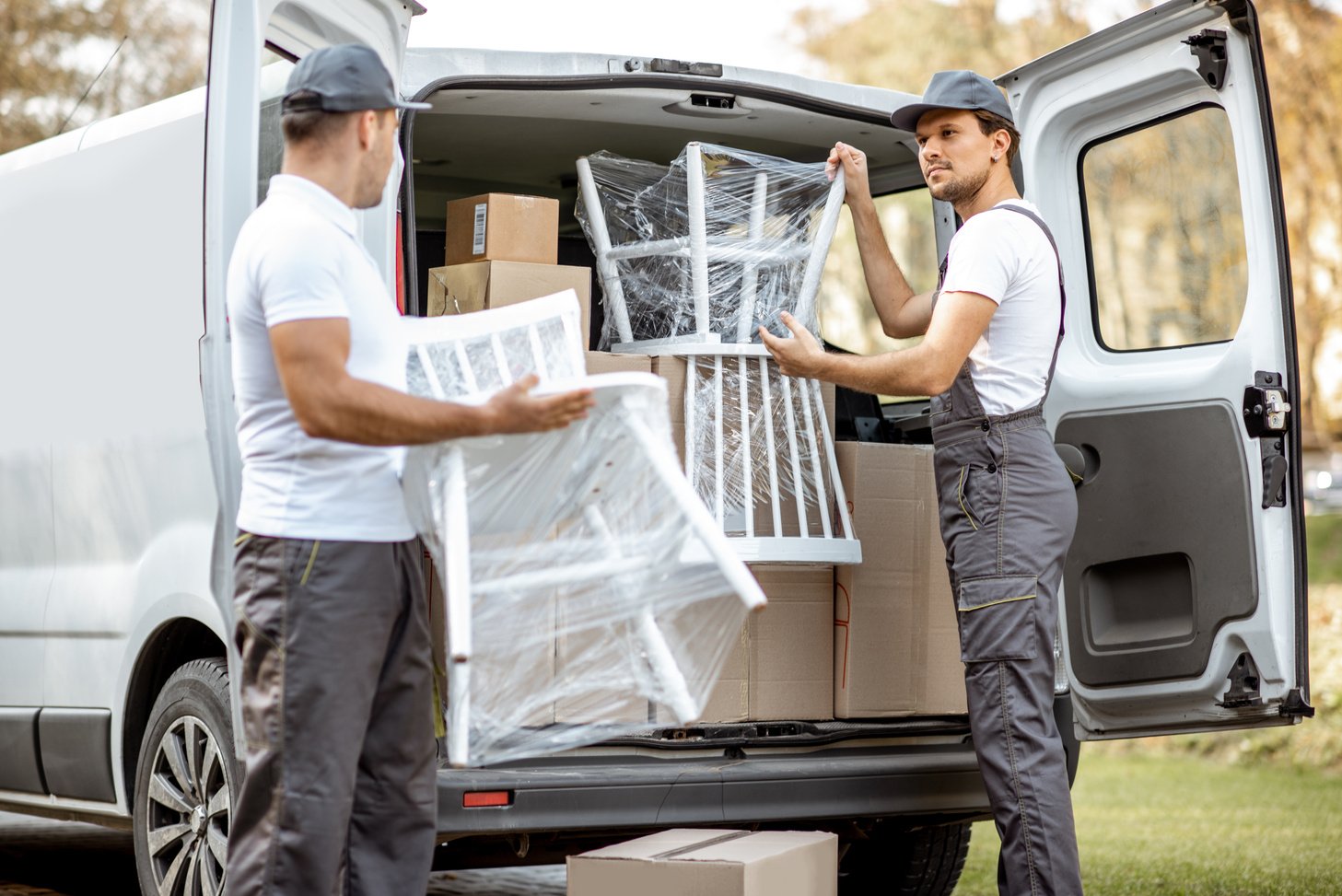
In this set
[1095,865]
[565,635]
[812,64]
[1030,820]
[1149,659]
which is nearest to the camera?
[565,635]

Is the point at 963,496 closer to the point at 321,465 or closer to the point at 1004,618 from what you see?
the point at 1004,618

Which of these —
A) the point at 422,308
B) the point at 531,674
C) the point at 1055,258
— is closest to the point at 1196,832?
the point at 1055,258

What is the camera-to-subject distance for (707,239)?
4.23 meters

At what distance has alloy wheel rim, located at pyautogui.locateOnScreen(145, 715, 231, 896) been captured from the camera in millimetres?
3791

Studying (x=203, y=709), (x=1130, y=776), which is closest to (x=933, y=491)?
(x=203, y=709)

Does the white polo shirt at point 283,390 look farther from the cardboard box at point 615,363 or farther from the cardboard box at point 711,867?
the cardboard box at point 615,363

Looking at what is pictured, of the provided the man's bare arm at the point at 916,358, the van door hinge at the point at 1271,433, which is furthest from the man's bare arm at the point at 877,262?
the van door hinge at the point at 1271,433

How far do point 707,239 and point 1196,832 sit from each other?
4165mm

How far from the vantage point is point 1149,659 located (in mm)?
4379

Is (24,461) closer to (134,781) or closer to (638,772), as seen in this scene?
(134,781)

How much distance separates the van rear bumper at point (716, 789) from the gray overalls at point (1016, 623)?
0.36 meters

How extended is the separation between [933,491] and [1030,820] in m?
1.02

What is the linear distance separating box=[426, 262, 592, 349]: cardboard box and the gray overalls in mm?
971

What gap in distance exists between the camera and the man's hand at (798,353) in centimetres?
381
